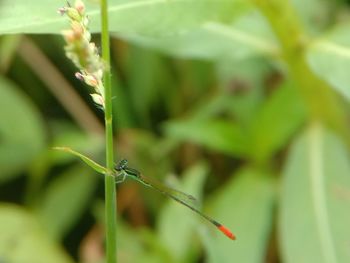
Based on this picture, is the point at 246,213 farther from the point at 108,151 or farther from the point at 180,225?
the point at 108,151

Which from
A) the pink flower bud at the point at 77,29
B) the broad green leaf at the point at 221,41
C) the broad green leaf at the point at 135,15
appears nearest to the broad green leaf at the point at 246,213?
the broad green leaf at the point at 221,41

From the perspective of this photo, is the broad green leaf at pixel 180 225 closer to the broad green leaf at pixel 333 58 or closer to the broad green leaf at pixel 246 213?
the broad green leaf at pixel 246 213

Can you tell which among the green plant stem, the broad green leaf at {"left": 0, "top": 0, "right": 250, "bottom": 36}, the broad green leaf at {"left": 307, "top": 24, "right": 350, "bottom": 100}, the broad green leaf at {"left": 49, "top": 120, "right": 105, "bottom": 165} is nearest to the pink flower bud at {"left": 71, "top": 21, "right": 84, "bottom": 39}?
the green plant stem

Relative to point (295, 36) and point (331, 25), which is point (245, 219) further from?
point (331, 25)

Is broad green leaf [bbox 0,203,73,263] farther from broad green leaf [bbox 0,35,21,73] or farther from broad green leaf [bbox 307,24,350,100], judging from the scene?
broad green leaf [bbox 307,24,350,100]

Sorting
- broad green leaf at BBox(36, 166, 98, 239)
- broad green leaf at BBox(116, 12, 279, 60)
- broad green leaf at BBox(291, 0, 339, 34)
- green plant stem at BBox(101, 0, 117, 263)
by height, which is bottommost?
green plant stem at BBox(101, 0, 117, 263)

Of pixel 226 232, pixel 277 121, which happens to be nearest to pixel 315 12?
pixel 277 121
